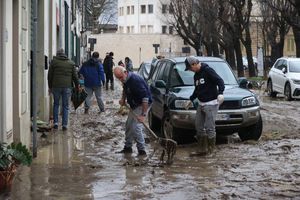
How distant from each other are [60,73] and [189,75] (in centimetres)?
288

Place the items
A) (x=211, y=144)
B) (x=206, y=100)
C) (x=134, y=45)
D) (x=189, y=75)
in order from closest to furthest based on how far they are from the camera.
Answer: (x=206, y=100) < (x=211, y=144) < (x=189, y=75) < (x=134, y=45)

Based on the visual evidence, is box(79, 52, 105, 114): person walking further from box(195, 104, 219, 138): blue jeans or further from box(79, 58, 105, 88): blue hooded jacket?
box(195, 104, 219, 138): blue jeans

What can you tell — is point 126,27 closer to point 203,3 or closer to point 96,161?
point 203,3

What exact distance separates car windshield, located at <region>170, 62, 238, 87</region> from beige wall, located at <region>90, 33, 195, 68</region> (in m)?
72.8

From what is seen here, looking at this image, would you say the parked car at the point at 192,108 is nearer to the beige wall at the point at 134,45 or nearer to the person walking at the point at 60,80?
the person walking at the point at 60,80

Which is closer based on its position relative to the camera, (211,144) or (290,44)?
(211,144)

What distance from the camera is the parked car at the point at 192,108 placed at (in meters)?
12.0

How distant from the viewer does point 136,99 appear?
10.7 m

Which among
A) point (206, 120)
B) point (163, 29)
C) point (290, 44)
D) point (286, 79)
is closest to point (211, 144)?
point (206, 120)

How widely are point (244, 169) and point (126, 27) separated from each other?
102566 millimetres

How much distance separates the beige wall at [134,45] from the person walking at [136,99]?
75.4 meters

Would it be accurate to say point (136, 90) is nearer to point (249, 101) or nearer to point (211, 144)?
point (211, 144)

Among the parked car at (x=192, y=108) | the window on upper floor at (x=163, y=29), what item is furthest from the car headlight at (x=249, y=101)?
the window on upper floor at (x=163, y=29)

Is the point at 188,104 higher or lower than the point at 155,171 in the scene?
higher
